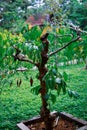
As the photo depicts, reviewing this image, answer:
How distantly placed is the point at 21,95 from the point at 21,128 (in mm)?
2120

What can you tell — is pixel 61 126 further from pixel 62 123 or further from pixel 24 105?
pixel 24 105

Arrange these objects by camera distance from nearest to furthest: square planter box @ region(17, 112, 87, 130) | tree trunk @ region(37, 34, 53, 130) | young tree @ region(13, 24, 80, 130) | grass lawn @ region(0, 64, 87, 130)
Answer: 1. young tree @ region(13, 24, 80, 130)
2. tree trunk @ region(37, 34, 53, 130)
3. square planter box @ region(17, 112, 87, 130)
4. grass lawn @ region(0, 64, 87, 130)

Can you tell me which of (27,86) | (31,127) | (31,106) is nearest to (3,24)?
(27,86)

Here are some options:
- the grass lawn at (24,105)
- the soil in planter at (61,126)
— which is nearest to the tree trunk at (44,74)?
the soil in planter at (61,126)

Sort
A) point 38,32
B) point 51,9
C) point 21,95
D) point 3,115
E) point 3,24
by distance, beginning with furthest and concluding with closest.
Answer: point 3,24 → point 51,9 → point 21,95 → point 3,115 → point 38,32

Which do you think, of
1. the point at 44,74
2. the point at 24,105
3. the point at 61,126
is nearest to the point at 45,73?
the point at 44,74

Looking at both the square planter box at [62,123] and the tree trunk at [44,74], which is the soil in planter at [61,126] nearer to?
the square planter box at [62,123]

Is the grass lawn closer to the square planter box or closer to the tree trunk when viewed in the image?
the square planter box

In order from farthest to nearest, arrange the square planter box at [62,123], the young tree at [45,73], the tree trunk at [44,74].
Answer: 1. the square planter box at [62,123]
2. the tree trunk at [44,74]
3. the young tree at [45,73]

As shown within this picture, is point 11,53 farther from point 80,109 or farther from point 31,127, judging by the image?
point 80,109

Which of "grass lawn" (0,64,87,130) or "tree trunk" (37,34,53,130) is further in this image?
"grass lawn" (0,64,87,130)

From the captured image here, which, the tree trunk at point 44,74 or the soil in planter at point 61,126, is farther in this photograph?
the soil in planter at point 61,126

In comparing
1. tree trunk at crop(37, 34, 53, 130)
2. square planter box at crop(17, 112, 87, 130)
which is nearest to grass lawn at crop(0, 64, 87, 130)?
square planter box at crop(17, 112, 87, 130)

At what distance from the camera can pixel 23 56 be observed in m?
2.21
